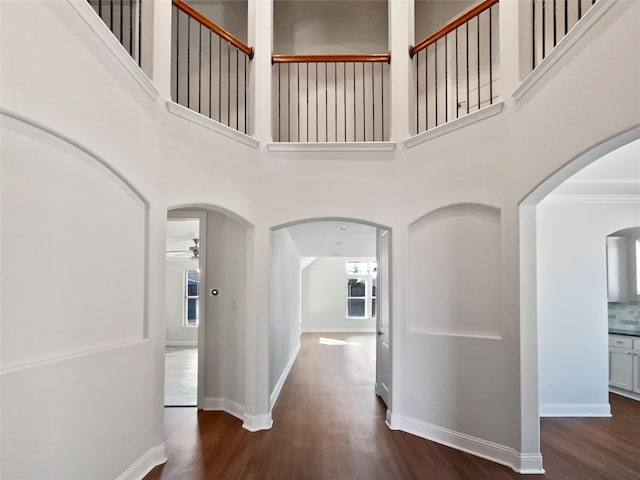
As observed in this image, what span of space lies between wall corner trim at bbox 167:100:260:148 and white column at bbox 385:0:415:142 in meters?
1.52

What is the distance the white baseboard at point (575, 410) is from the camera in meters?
4.92

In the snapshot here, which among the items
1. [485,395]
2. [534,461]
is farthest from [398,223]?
[534,461]

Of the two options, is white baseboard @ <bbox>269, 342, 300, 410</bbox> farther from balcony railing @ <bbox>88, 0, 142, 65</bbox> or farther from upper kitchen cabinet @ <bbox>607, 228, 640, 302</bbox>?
upper kitchen cabinet @ <bbox>607, 228, 640, 302</bbox>

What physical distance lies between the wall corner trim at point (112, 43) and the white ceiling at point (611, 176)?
3.74 metres

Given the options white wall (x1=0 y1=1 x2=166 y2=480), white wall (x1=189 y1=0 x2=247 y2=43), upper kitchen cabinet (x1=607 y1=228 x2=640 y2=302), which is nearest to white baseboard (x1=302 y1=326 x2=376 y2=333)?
upper kitchen cabinet (x1=607 y1=228 x2=640 y2=302)

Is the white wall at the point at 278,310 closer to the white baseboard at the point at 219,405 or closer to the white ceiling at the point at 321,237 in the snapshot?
the white baseboard at the point at 219,405

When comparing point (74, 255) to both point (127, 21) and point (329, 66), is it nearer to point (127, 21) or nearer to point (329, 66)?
point (127, 21)

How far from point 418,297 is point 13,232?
3.43 metres

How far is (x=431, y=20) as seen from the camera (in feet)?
19.4

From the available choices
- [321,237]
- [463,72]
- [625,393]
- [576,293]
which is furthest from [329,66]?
[625,393]

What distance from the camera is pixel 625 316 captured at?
20.5 ft

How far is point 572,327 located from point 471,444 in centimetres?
210

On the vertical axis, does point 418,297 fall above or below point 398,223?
below

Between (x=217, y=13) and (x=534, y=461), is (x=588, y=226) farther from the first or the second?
(x=217, y=13)
